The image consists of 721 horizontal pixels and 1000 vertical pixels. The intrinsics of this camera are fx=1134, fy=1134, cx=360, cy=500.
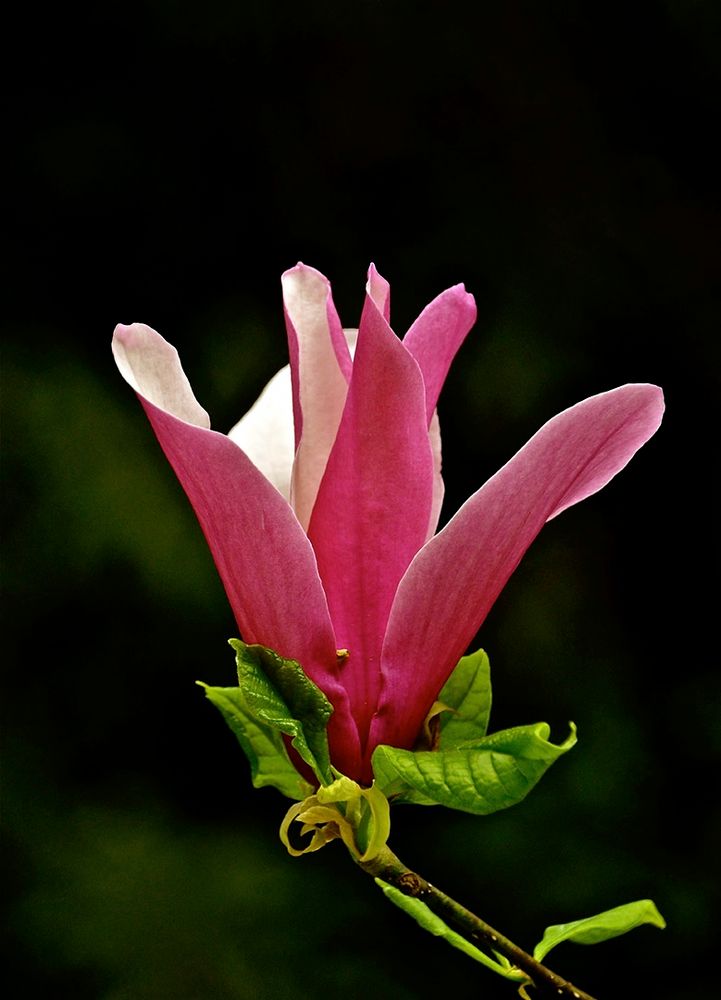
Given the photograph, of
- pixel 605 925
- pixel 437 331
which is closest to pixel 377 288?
pixel 437 331

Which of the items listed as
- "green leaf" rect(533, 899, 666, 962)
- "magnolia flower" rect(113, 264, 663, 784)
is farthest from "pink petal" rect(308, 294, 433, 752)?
"green leaf" rect(533, 899, 666, 962)

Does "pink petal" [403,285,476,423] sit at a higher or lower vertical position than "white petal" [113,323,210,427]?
lower

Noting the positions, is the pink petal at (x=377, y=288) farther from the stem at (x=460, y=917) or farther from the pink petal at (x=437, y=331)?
the stem at (x=460, y=917)

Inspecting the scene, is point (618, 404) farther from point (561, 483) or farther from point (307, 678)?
point (307, 678)

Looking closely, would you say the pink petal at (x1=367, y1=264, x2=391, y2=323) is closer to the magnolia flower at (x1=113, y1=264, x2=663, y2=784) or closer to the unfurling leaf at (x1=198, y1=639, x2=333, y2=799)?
the magnolia flower at (x1=113, y1=264, x2=663, y2=784)

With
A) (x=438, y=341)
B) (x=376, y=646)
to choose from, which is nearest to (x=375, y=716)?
(x=376, y=646)

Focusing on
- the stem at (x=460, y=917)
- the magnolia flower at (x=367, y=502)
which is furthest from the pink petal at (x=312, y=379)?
the stem at (x=460, y=917)
